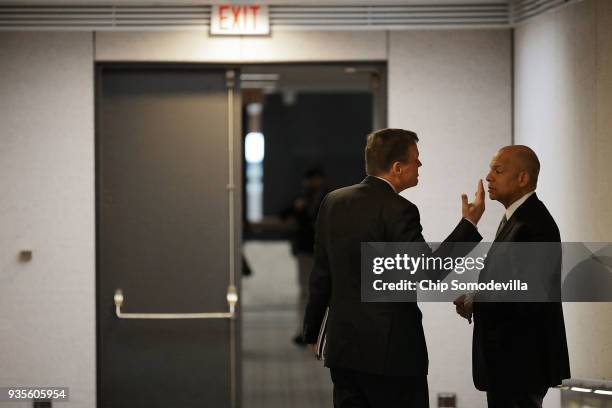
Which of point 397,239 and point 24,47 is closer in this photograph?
point 397,239

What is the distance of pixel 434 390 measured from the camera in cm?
548

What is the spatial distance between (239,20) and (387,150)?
2215 millimetres

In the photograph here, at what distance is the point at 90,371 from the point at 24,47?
2.03 metres

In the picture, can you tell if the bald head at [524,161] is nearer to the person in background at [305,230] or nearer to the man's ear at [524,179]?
the man's ear at [524,179]

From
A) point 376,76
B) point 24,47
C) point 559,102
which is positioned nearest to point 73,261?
point 24,47

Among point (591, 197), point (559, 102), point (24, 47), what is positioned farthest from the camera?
point (24, 47)

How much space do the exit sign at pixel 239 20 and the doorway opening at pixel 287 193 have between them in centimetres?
37

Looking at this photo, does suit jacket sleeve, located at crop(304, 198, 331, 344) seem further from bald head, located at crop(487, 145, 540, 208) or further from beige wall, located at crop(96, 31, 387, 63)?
beige wall, located at crop(96, 31, 387, 63)

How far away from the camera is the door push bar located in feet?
18.1

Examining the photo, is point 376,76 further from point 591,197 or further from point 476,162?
point 591,197

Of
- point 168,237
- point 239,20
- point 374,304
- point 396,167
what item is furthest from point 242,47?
point 374,304

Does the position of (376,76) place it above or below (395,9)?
below

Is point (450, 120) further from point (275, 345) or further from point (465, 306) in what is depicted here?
point (275, 345)

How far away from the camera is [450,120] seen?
5.48m
